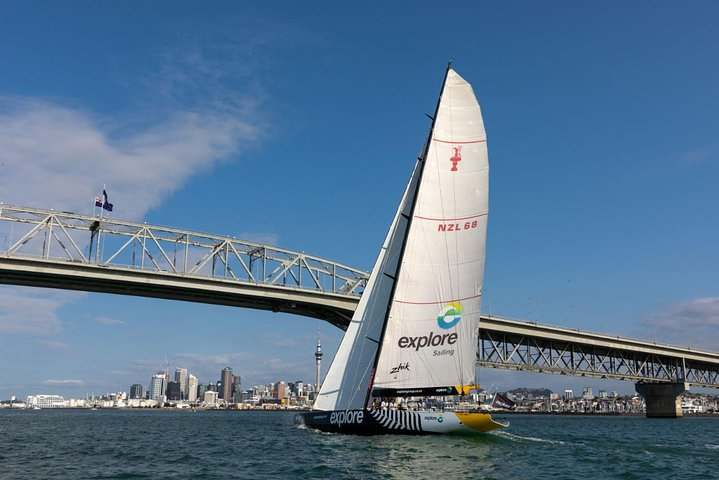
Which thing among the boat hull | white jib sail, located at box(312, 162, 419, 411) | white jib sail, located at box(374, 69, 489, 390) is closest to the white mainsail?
white jib sail, located at box(374, 69, 489, 390)

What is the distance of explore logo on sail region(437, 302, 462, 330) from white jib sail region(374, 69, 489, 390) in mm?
52

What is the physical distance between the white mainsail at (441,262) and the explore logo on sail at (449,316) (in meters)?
0.05

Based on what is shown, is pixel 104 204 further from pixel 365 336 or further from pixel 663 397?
pixel 663 397

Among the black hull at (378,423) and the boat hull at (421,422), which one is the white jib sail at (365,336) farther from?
the boat hull at (421,422)

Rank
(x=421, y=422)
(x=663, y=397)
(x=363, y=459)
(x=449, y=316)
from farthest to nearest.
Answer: (x=663, y=397) < (x=449, y=316) < (x=421, y=422) < (x=363, y=459)

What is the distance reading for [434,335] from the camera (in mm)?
33594

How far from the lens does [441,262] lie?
33688mm

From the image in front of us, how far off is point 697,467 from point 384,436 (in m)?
14.6

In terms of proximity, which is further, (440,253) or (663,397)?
(663,397)

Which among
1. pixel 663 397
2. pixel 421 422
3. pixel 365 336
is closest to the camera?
pixel 421 422

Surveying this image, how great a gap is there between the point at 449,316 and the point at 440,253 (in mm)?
3368

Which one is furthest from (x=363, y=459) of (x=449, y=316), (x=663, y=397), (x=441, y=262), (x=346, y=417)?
(x=663, y=397)

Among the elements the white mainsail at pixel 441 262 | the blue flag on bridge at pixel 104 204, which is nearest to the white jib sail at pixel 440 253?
the white mainsail at pixel 441 262

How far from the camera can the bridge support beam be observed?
111294 millimetres
